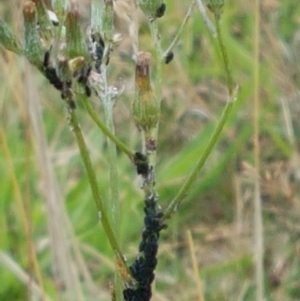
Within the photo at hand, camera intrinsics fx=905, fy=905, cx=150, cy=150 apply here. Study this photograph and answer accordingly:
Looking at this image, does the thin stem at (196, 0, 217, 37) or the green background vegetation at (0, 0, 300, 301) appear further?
the green background vegetation at (0, 0, 300, 301)

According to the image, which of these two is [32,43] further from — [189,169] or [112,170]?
[189,169]

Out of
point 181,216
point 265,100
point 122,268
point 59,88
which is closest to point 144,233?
point 122,268

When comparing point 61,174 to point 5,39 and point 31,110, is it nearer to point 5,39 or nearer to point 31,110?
point 31,110

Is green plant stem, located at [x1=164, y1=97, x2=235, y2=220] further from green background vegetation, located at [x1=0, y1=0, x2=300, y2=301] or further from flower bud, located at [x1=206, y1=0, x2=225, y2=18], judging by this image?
green background vegetation, located at [x1=0, y1=0, x2=300, y2=301]

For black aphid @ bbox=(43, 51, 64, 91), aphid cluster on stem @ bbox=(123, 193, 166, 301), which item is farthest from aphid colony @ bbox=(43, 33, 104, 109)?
aphid cluster on stem @ bbox=(123, 193, 166, 301)

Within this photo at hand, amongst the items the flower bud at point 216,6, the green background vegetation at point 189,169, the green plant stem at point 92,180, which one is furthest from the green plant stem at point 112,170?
the green background vegetation at point 189,169

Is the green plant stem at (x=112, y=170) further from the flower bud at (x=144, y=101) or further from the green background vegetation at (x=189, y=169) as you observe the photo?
the green background vegetation at (x=189, y=169)

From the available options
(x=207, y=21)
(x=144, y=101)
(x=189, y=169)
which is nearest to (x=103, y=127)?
(x=144, y=101)
